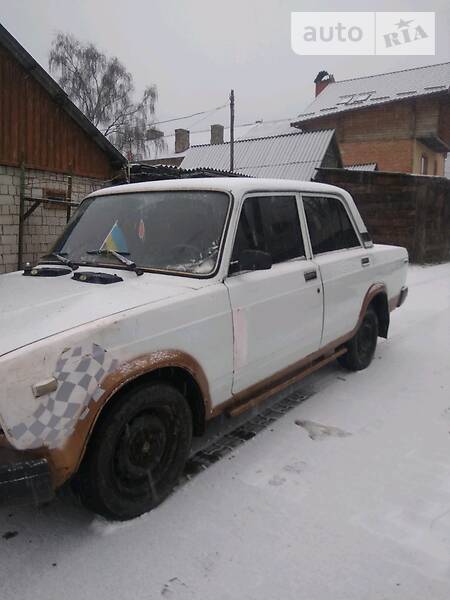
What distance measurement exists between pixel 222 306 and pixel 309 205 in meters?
1.57

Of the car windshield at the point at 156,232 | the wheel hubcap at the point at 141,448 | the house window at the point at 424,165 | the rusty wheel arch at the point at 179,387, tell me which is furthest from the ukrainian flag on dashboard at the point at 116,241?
the house window at the point at 424,165

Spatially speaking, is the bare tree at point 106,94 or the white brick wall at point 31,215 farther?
Answer: the bare tree at point 106,94

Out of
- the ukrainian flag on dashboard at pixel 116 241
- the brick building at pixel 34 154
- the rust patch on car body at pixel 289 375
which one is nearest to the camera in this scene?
the rust patch on car body at pixel 289 375

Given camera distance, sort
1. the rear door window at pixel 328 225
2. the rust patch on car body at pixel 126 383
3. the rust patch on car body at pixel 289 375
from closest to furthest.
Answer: the rust patch on car body at pixel 126 383, the rust patch on car body at pixel 289 375, the rear door window at pixel 328 225

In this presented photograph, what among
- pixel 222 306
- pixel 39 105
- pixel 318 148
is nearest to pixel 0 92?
pixel 39 105

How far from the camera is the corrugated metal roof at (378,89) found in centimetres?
2894

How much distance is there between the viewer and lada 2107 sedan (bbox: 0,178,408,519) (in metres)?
2.02

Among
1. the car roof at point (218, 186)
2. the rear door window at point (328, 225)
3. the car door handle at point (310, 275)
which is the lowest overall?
the car door handle at point (310, 275)

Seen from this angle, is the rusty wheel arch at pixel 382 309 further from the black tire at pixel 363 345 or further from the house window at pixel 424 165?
the house window at pixel 424 165

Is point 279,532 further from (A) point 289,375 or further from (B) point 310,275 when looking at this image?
(B) point 310,275

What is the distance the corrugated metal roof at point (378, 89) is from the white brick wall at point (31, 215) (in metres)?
23.1

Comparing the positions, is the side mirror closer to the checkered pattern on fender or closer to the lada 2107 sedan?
the lada 2107 sedan

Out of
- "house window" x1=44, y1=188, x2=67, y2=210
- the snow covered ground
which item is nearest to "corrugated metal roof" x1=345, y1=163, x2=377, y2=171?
"house window" x1=44, y1=188, x2=67, y2=210

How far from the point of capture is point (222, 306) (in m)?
2.78
